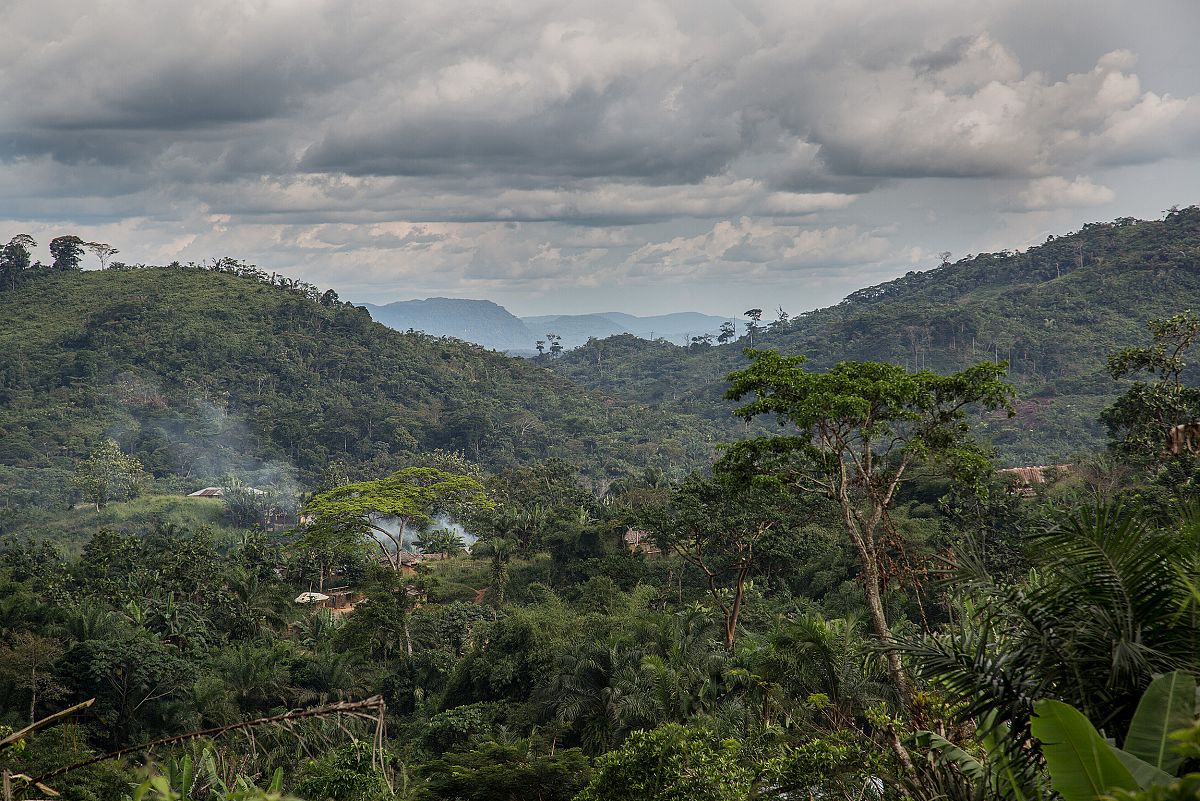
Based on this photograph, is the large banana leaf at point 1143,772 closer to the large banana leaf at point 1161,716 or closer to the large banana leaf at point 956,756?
the large banana leaf at point 1161,716

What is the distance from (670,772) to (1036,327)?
9478 centimetres

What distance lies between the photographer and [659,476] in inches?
1937

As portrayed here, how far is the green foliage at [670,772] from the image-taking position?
8.47 metres

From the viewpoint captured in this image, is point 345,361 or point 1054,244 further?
point 1054,244

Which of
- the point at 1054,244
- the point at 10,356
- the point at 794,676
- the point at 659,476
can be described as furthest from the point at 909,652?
the point at 1054,244

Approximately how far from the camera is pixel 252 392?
8300 centimetres

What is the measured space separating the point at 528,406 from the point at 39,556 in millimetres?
62759

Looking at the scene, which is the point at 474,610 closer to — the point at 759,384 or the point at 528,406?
the point at 759,384

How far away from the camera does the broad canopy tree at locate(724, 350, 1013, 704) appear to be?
13.7 m

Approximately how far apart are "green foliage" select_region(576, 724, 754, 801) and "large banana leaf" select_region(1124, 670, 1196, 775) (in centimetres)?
522

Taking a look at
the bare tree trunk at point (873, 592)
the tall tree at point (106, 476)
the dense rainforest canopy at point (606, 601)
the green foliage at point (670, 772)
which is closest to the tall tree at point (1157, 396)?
the dense rainforest canopy at point (606, 601)

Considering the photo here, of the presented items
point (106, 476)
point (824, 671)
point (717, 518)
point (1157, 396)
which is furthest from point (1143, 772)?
point (106, 476)

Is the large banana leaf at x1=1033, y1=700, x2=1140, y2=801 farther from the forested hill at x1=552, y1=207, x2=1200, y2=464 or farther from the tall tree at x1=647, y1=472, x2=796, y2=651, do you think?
the forested hill at x1=552, y1=207, x2=1200, y2=464

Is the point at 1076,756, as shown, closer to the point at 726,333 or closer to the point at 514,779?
the point at 514,779
